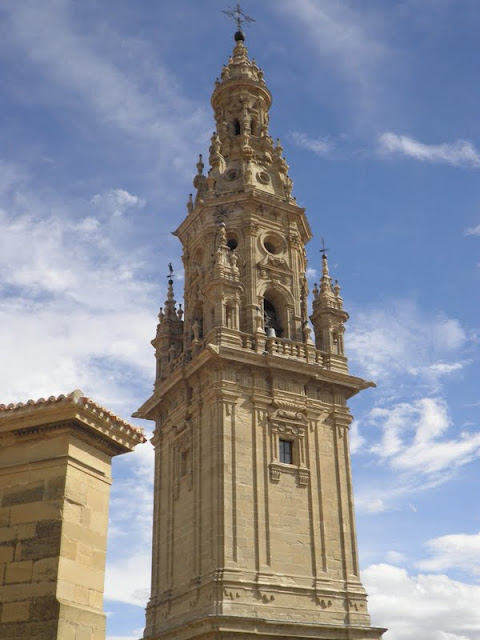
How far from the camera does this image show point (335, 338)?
3494 cm

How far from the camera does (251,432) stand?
101ft

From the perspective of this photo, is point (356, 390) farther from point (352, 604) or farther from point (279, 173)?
point (279, 173)

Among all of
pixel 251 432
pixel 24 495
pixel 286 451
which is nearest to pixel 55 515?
pixel 24 495

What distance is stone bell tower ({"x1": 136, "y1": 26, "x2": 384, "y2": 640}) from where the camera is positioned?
92.8 feet

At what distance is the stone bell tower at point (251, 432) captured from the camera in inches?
1114

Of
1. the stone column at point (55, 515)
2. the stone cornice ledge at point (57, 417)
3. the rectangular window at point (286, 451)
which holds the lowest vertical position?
the stone column at point (55, 515)

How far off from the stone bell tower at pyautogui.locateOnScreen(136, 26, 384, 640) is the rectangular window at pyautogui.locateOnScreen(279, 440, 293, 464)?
0.04 metres

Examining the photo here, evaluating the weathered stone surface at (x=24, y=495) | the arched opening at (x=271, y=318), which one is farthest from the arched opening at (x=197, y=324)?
the weathered stone surface at (x=24, y=495)

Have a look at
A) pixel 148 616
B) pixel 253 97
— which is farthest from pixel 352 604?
pixel 253 97

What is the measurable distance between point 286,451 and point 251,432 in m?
1.76

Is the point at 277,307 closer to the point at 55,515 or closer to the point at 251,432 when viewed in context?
the point at 251,432

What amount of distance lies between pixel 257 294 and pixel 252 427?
20.0ft

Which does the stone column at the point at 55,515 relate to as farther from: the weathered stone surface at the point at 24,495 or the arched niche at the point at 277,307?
the arched niche at the point at 277,307

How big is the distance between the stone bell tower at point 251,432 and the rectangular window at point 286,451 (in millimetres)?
43
